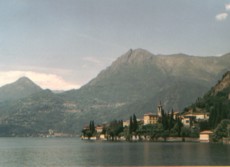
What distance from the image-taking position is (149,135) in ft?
600

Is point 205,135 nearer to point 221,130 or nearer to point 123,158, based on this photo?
point 221,130

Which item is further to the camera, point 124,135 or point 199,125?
point 124,135

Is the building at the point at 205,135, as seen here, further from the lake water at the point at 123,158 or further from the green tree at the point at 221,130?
the lake water at the point at 123,158

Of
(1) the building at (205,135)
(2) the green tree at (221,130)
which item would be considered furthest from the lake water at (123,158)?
(1) the building at (205,135)

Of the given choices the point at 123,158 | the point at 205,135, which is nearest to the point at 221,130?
A: the point at 205,135

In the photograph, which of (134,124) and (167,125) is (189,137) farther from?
(134,124)

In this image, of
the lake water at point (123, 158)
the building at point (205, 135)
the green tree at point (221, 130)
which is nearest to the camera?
the lake water at point (123, 158)

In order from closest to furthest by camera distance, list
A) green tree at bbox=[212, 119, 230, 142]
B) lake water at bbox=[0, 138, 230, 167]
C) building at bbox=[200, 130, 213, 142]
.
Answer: lake water at bbox=[0, 138, 230, 167] < green tree at bbox=[212, 119, 230, 142] < building at bbox=[200, 130, 213, 142]

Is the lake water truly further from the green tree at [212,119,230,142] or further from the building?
the building

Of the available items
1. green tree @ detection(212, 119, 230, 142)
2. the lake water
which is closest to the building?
green tree @ detection(212, 119, 230, 142)

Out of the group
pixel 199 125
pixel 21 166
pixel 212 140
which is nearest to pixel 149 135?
pixel 199 125

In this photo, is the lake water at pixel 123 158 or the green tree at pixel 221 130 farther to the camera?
the green tree at pixel 221 130

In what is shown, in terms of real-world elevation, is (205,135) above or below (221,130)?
below

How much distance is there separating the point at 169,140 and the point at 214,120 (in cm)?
1863
